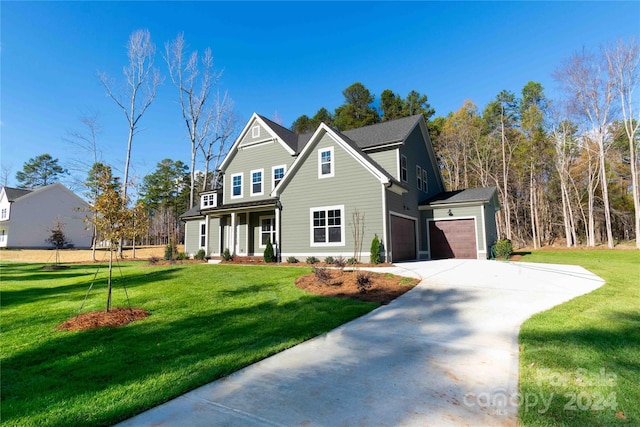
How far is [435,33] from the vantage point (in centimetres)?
1647

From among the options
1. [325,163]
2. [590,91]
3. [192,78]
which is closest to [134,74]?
[192,78]

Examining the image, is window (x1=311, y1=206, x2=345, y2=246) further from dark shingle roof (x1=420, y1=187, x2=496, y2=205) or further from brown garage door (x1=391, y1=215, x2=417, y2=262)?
dark shingle roof (x1=420, y1=187, x2=496, y2=205)

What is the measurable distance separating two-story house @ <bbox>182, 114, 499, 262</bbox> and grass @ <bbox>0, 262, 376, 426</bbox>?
248 inches

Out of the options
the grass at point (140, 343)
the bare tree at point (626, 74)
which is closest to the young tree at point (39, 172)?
the grass at point (140, 343)

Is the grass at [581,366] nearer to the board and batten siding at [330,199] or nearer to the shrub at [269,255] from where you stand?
the board and batten siding at [330,199]

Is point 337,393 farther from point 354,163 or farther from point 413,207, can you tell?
point 413,207

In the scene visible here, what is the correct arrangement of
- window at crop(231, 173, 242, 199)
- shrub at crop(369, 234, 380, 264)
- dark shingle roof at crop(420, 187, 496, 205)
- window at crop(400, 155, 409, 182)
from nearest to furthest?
shrub at crop(369, 234, 380, 264)
dark shingle roof at crop(420, 187, 496, 205)
window at crop(400, 155, 409, 182)
window at crop(231, 173, 242, 199)

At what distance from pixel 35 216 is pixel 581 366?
1858 inches

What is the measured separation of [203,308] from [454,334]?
4911mm

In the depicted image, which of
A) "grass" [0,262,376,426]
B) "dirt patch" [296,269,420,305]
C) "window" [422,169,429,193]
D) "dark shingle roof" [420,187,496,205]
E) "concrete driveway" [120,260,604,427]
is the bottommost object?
"concrete driveway" [120,260,604,427]

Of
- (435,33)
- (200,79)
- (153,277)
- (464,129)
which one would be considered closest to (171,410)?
(153,277)

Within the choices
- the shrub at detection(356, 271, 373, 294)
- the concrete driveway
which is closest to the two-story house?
the shrub at detection(356, 271, 373, 294)

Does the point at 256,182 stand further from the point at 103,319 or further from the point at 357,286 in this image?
the point at 103,319

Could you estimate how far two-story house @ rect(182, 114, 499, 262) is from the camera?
14185 millimetres
